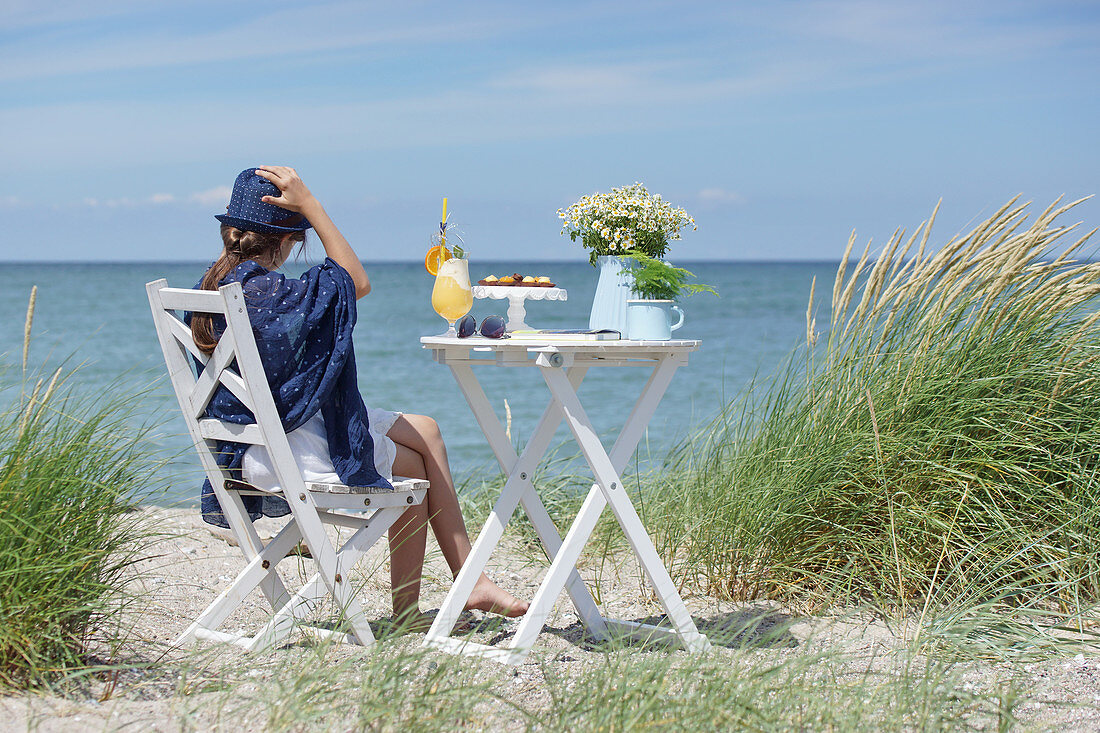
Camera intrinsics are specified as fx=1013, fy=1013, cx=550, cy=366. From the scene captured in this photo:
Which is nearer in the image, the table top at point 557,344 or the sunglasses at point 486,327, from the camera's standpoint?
the table top at point 557,344

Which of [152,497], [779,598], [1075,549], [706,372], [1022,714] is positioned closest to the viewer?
[1022,714]

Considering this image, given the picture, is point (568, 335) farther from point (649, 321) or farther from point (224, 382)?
point (224, 382)

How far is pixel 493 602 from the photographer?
3.22 metres

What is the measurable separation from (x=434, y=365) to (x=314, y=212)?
12.1m

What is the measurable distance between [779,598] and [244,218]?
6.98ft

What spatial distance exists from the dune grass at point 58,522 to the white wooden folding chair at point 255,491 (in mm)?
218

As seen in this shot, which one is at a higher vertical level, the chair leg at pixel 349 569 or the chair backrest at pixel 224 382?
the chair backrest at pixel 224 382

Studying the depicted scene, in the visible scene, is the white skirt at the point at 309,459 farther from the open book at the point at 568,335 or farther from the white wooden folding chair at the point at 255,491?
the open book at the point at 568,335

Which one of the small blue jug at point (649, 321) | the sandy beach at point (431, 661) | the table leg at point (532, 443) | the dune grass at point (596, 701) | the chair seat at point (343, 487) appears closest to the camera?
the dune grass at point (596, 701)

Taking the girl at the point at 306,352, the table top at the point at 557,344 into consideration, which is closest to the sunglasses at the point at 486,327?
the table top at the point at 557,344

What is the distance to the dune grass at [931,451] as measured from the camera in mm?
3188

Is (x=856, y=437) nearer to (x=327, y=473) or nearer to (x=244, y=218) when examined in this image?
(x=327, y=473)

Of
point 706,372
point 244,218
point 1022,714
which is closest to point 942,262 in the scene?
point 1022,714

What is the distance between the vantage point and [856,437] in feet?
10.7
